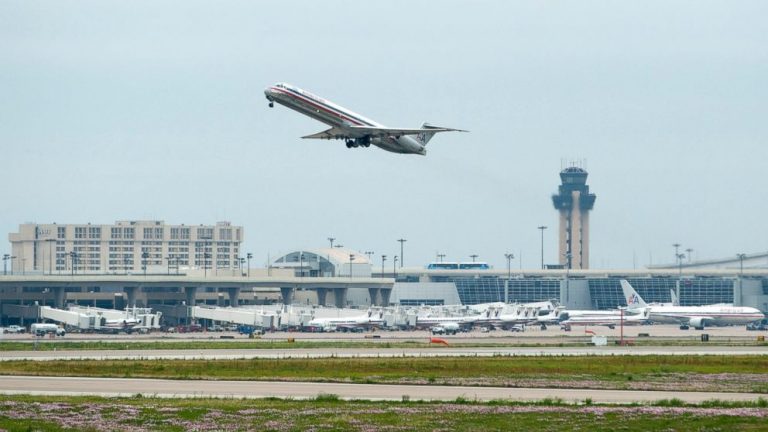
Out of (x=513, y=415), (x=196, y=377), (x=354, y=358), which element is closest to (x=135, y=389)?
(x=196, y=377)

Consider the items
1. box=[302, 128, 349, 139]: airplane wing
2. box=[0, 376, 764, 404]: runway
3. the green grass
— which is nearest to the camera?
box=[0, 376, 764, 404]: runway

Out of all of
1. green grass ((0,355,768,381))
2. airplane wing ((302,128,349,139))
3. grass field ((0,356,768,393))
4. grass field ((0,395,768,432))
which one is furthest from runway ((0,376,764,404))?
airplane wing ((302,128,349,139))

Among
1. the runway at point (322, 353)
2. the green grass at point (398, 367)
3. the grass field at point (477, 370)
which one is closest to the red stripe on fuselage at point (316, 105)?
the runway at point (322, 353)

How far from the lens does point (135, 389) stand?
229ft

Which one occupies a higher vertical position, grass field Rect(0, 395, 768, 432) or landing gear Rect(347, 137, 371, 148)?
landing gear Rect(347, 137, 371, 148)

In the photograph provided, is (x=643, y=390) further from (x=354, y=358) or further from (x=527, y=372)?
(x=354, y=358)

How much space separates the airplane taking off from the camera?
110 metres

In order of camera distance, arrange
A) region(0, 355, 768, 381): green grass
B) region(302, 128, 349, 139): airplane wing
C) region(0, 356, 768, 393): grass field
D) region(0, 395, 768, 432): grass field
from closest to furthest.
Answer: region(0, 395, 768, 432): grass field, region(0, 356, 768, 393): grass field, region(0, 355, 768, 381): green grass, region(302, 128, 349, 139): airplane wing

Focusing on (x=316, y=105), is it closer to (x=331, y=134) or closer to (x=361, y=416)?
(x=331, y=134)

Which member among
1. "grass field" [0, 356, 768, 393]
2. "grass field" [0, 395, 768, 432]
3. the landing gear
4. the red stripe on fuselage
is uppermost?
the red stripe on fuselage

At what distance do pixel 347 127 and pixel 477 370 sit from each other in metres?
34.8

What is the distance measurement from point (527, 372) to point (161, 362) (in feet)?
96.3

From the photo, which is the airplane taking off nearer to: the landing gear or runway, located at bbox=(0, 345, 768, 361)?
the landing gear

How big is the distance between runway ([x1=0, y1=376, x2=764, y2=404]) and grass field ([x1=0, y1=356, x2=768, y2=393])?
3571 millimetres
